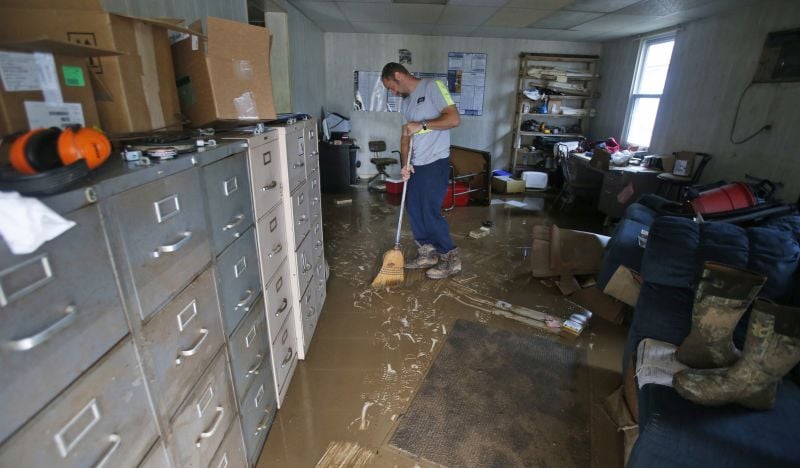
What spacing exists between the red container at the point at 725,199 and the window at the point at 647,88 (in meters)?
2.32

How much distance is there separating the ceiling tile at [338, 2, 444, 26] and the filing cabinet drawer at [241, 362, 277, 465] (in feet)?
11.8

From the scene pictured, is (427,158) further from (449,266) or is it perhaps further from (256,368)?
(256,368)

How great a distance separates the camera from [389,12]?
410cm

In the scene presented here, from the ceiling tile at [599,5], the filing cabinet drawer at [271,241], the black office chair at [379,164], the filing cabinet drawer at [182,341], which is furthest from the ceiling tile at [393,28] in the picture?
the filing cabinet drawer at [182,341]

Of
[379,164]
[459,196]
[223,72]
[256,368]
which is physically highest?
[223,72]

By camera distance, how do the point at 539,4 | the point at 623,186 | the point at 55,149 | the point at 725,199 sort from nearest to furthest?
the point at 55,149 < the point at 725,199 < the point at 539,4 < the point at 623,186

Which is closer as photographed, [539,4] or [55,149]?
[55,149]

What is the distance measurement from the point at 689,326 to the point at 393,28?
4843mm

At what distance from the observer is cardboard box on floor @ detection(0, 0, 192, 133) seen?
3.14ft

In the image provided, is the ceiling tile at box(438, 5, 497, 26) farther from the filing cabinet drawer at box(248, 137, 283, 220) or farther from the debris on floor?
the debris on floor

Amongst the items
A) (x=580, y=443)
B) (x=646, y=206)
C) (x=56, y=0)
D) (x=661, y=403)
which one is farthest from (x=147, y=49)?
(x=646, y=206)

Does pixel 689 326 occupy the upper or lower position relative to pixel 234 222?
lower

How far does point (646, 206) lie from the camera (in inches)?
108

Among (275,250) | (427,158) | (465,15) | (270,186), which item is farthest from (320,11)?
(275,250)
